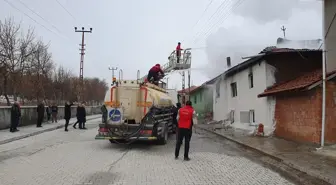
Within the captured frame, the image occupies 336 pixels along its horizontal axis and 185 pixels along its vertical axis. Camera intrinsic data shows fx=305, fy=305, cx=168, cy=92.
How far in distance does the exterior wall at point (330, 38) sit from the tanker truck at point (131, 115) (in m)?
6.67

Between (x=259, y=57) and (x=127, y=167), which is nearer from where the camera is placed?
(x=127, y=167)

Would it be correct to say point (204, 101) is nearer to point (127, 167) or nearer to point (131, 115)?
point (131, 115)

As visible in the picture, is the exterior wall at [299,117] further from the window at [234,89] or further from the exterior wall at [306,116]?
the window at [234,89]

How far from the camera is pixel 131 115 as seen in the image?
1110 centimetres

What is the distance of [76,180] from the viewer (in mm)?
6223

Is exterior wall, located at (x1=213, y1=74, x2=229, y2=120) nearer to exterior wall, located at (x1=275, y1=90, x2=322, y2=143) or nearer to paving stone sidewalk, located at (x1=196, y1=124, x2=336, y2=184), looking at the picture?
exterior wall, located at (x1=275, y1=90, x2=322, y2=143)

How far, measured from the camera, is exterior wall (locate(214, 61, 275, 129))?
14844mm

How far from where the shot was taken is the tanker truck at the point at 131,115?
1074 centimetres

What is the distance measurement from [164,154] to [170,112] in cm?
456

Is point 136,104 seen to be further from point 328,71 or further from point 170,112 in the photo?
point 328,71

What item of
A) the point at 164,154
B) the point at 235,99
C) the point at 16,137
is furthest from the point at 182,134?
the point at 235,99

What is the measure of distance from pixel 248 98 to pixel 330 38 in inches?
273

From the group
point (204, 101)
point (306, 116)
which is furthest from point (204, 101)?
point (306, 116)

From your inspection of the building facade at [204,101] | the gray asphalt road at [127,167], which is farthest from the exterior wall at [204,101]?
the gray asphalt road at [127,167]
